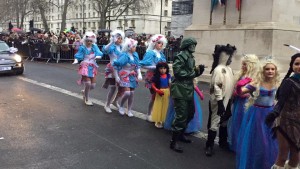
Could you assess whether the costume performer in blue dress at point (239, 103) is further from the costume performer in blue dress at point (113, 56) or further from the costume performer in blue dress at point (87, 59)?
the costume performer in blue dress at point (87, 59)

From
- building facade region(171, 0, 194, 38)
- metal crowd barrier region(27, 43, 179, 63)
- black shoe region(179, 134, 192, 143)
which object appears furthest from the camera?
building facade region(171, 0, 194, 38)

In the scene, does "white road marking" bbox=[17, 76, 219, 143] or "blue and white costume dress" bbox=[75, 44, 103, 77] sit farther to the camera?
"blue and white costume dress" bbox=[75, 44, 103, 77]

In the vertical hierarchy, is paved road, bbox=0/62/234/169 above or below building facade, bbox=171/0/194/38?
below

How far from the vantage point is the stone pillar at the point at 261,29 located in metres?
12.1

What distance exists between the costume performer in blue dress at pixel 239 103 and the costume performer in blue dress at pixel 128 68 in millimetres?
2641

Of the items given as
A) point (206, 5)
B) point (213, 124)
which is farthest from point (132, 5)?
point (213, 124)

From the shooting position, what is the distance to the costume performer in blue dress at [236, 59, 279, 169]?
14.5ft

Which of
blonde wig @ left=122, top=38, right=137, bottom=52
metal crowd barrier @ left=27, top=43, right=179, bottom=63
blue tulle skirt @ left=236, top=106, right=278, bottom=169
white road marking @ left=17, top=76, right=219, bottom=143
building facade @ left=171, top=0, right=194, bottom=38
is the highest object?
building facade @ left=171, top=0, right=194, bottom=38

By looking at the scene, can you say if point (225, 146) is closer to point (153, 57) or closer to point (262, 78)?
point (262, 78)

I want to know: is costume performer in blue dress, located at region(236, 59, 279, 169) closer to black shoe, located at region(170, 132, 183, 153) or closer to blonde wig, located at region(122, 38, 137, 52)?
black shoe, located at region(170, 132, 183, 153)

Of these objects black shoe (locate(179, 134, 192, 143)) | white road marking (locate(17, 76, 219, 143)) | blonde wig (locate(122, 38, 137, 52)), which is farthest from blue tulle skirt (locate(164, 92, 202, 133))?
blonde wig (locate(122, 38, 137, 52))

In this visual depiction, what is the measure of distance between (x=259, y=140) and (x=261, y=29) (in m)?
8.50

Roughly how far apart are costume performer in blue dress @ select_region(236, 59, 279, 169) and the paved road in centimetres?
61

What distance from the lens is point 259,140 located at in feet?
14.6
